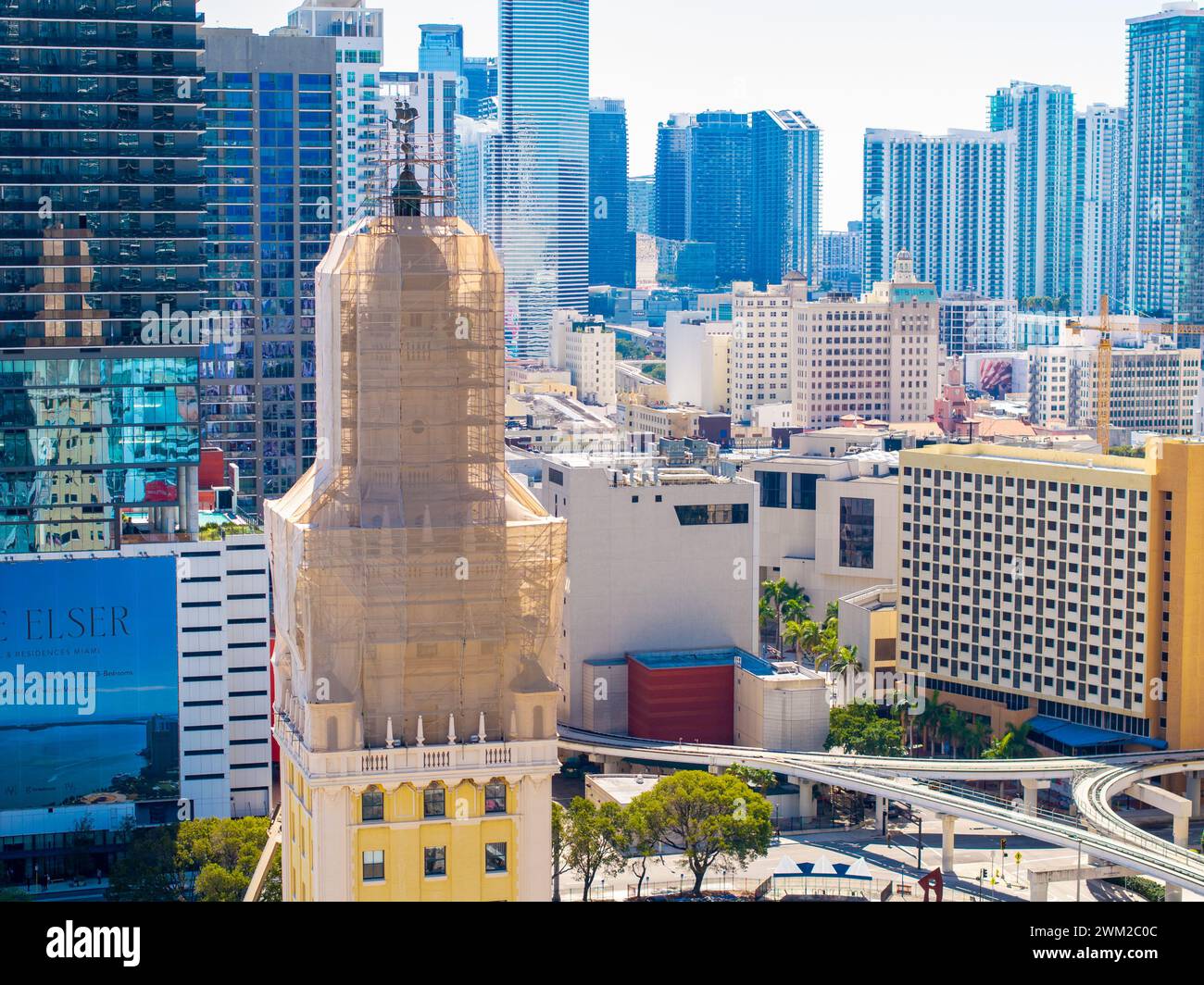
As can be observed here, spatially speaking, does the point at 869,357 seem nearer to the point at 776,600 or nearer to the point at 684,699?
the point at 776,600

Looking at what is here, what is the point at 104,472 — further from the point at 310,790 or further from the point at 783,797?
the point at 310,790

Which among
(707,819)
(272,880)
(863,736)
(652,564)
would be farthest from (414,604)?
(652,564)

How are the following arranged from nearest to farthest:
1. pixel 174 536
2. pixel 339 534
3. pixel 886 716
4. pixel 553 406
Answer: pixel 339 534 → pixel 174 536 → pixel 886 716 → pixel 553 406

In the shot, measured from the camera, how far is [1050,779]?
5528cm

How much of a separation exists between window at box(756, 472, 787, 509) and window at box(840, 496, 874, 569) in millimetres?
4967

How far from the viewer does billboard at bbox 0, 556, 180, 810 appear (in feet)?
162

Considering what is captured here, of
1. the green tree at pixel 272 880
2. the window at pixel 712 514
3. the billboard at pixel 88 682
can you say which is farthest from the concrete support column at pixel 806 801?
the green tree at pixel 272 880

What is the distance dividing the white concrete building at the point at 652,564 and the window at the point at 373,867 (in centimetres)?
4126

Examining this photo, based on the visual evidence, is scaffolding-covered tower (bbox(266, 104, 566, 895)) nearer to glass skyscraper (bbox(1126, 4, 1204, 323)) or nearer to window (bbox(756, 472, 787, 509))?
window (bbox(756, 472, 787, 509))

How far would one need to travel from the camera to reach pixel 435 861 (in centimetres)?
2006

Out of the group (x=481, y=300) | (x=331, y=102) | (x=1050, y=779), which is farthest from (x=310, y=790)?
(x=331, y=102)

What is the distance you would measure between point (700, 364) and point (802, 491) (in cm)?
7130

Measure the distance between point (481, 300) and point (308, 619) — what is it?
4.72 m

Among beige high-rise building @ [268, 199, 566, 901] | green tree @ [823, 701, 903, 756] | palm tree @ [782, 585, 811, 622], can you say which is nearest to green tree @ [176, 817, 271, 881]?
green tree @ [823, 701, 903, 756]
